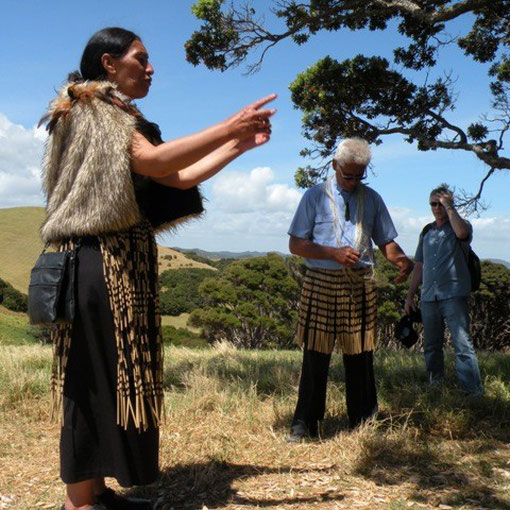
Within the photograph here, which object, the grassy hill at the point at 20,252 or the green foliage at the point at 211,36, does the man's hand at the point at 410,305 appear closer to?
the green foliage at the point at 211,36

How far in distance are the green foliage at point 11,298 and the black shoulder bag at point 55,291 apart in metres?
34.8

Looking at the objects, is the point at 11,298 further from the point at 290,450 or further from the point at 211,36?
the point at 290,450

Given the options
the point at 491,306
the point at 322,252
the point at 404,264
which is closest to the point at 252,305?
the point at 491,306

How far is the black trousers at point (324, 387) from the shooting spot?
167 inches

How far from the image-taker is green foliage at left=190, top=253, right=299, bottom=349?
102ft

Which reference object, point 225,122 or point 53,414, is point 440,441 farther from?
point 225,122

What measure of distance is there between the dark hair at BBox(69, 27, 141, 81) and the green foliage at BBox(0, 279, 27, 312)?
1374 inches

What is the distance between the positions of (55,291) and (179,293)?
3697 cm

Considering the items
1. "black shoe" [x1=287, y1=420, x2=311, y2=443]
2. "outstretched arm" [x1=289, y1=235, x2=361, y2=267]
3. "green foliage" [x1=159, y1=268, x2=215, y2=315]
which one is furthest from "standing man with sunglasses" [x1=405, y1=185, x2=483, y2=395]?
"green foliage" [x1=159, y1=268, x2=215, y2=315]

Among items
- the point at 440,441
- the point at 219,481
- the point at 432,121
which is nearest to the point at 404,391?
the point at 440,441

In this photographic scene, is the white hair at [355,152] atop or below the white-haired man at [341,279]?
atop

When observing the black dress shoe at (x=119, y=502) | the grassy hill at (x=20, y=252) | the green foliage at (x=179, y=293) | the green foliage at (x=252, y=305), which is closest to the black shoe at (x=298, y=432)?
the black dress shoe at (x=119, y=502)

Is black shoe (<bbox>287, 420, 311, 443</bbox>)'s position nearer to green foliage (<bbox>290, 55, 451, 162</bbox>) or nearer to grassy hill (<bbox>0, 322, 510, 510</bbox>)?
grassy hill (<bbox>0, 322, 510, 510</bbox>)

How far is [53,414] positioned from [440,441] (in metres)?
2.59
